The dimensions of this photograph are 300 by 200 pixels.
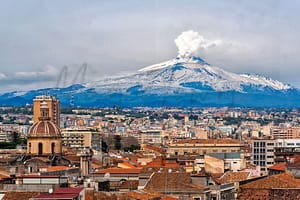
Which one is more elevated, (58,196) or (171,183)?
(58,196)

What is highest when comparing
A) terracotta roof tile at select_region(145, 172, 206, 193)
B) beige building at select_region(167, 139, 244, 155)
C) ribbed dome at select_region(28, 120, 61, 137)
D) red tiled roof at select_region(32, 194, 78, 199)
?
ribbed dome at select_region(28, 120, 61, 137)

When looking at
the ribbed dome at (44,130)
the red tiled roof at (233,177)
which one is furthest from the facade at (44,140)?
the red tiled roof at (233,177)

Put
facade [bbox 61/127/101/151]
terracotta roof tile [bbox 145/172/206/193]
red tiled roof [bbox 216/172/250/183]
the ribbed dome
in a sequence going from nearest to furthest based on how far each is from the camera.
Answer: terracotta roof tile [bbox 145/172/206/193] → red tiled roof [bbox 216/172/250/183] → the ribbed dome → facade [bbox 61/127/101/151]

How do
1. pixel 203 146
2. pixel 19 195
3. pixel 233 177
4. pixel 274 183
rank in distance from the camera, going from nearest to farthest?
1. pixel 19 195
2. pixel 274 183
3. pixel 233 177
4. pixel 203 146

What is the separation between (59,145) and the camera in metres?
87.0

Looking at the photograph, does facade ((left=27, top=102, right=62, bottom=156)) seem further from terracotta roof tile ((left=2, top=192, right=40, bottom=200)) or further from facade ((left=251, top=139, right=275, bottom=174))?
terracotta roof tile ((left=2, top=192, right=40, bottom=200))

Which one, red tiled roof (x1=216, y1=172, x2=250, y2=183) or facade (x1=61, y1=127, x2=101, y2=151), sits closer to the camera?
red tiled roof (x1=216, y1=172, x2=250, y2=183)

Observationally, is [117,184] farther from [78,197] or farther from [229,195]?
[78,197]

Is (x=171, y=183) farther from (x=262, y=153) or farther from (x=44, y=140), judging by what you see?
(x=44, y=140)

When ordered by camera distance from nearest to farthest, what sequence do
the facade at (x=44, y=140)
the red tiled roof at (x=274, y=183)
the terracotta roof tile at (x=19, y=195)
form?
the terracotta roof tile at (x=19, y=195) < the red tiled roof at (x=274, y=183) < the facade at (x=44, y=140)

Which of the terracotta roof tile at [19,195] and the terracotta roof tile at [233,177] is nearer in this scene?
the terracotta roof tile at [19,195]

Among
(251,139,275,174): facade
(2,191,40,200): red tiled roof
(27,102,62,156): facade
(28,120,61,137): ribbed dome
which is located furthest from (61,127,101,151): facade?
(2,191,40,200): red tiled roof

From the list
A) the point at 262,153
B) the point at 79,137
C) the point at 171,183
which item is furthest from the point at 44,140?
the point at 79,137

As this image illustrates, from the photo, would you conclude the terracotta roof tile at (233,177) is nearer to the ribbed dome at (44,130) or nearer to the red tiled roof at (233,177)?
the red tiled roof at (233,177)
